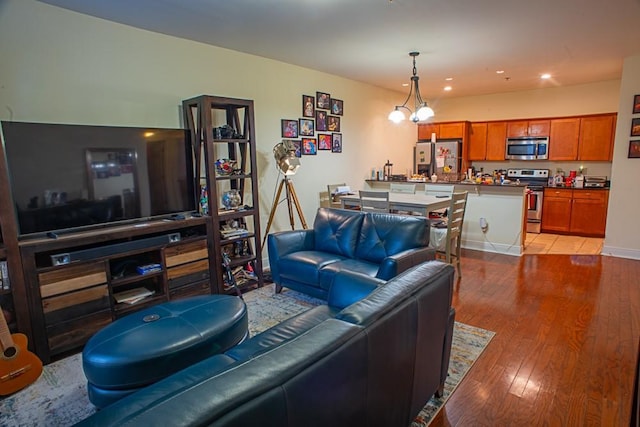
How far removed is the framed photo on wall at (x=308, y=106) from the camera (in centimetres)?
496

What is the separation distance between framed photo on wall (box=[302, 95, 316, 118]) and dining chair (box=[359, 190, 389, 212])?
4.53ft

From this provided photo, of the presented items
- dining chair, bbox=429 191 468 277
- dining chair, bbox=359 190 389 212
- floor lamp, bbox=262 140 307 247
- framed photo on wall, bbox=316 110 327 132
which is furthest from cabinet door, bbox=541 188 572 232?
floor lamp, bbox=262 140 307 247

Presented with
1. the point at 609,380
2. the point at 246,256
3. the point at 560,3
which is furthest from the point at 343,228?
the point at 560,3

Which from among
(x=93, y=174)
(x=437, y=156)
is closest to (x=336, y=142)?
(x=437, y=156)

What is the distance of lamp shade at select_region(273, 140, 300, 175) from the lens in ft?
14.1

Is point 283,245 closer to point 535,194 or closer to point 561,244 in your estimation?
point 561,244

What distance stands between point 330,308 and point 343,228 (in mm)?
1397

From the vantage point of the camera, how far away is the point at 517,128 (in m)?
6.77

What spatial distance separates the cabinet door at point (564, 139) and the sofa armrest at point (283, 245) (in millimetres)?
5303

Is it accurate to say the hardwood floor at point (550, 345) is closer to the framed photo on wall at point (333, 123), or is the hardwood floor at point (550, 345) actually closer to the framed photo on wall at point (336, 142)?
the framed photo on wall at point (336, 142)

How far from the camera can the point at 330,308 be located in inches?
88.5

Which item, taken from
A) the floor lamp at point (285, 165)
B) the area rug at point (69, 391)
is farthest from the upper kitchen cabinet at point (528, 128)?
the area rug at point (69, 391)

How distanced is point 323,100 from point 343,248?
2.66 metres

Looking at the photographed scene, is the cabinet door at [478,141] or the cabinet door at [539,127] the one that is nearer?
the cabinet door at [539,127]
